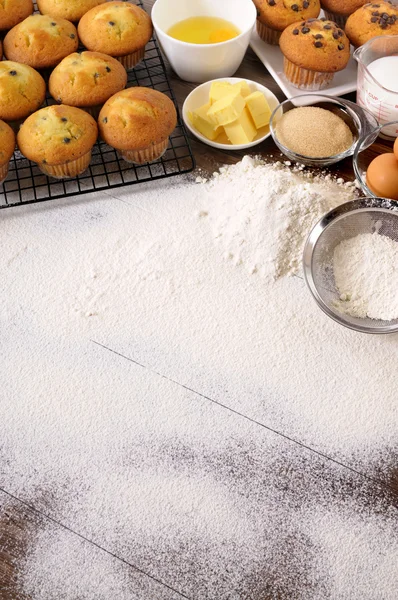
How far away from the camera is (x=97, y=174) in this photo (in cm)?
Answer: 184

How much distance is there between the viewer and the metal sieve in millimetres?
1588

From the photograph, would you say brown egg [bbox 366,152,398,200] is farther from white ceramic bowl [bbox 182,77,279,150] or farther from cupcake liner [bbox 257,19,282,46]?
cupcake liner [bbox 257,19,282,46]

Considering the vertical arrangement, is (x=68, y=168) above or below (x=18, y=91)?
below

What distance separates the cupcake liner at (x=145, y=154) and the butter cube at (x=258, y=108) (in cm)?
27

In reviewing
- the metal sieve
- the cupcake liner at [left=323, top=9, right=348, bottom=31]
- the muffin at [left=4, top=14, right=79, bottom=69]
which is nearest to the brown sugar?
the metal sieve

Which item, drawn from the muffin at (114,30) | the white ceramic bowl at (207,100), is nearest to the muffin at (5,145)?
the muffin at (114,30)

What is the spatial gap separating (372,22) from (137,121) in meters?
0.82

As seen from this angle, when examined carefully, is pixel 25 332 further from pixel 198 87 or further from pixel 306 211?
pixel 198 87

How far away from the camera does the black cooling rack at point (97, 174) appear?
5.91 ft

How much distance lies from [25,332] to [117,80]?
787 mm

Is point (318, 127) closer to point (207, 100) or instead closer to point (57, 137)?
point (207, 100)

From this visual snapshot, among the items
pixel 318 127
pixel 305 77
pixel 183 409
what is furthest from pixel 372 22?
pixel 183 409

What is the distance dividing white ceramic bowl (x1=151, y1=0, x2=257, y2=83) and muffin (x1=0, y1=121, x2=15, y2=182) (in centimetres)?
57

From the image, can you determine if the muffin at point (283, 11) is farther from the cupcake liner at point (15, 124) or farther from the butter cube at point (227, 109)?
the cupcake liner at point (15, 124)
